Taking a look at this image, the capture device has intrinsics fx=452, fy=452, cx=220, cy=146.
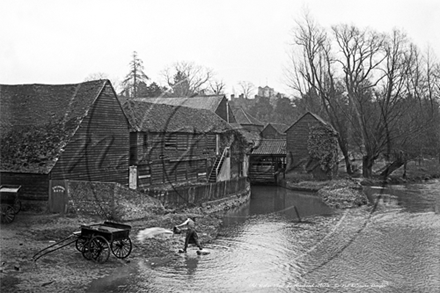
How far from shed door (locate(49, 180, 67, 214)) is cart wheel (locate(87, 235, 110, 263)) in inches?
235

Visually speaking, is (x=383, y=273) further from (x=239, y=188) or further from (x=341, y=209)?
(x=239, y=188)

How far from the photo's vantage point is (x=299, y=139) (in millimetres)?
44125

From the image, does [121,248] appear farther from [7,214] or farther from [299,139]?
[299,139]

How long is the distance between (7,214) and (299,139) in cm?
3035

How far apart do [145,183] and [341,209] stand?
13251 mm

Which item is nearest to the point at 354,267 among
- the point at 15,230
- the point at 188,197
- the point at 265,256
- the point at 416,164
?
the point at 265,256

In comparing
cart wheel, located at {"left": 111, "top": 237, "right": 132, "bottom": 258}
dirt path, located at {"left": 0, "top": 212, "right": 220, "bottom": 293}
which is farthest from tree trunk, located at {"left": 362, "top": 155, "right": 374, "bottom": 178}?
cart wheel, located at {"left": 111, "top": 237, "right": 132, "bottom": 258}

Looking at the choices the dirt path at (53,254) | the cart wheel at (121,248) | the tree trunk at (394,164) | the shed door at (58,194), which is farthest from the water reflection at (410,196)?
the shed door at (58,194)

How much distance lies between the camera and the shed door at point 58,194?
803 inches

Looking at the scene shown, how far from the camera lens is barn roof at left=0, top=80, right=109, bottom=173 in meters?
21.3

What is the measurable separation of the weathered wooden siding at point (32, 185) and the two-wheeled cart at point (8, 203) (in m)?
1.26

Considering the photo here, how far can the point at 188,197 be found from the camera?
2594 cm

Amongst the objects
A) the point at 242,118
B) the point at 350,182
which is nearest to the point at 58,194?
the point at 350,182

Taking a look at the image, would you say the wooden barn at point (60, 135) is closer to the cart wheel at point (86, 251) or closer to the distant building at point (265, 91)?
the cart wheel at point (86, 251)
